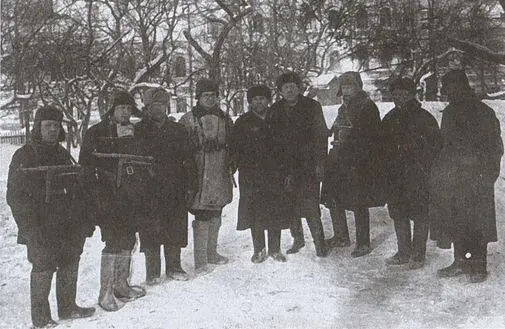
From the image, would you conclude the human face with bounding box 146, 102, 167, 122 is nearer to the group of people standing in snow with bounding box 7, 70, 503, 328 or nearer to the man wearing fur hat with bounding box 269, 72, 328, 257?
the group of people standing in snow with bounding box 7, 70, 503, 328

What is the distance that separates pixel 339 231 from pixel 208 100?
1.85 m

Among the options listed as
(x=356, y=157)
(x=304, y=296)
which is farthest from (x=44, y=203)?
(x=356, y=157)

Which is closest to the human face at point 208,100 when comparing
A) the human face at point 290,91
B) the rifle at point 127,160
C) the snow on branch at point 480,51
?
the human face at point 290,91

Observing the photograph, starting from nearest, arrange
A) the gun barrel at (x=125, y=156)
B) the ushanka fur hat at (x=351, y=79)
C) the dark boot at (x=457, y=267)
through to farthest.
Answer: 1. the gun barrel at (x=125, y=156)
2. the dark boot at (x=457, y=267)
3. the ushanka fur hat at (x=351, y=79)

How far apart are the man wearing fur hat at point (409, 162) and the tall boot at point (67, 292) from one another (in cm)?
266

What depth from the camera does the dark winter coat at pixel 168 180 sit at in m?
4.72

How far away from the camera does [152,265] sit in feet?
16.1

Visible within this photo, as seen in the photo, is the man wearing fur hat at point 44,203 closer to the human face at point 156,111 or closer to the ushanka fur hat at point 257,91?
the human face at point 156,111

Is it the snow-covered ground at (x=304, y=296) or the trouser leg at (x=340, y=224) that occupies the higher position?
the trouser leg at (x=340, y=224)

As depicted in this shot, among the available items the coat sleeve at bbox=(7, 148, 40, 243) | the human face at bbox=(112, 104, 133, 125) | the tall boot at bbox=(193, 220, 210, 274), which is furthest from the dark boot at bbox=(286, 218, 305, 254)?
the coat sleeve at bbox=(7, 148, 40, 243)

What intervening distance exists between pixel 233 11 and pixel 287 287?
621cm

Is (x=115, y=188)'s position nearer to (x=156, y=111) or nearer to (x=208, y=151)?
(x=156, y=111)

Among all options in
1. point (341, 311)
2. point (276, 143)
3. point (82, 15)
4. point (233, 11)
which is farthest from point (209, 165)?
point (82, 15)

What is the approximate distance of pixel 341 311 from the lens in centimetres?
427
